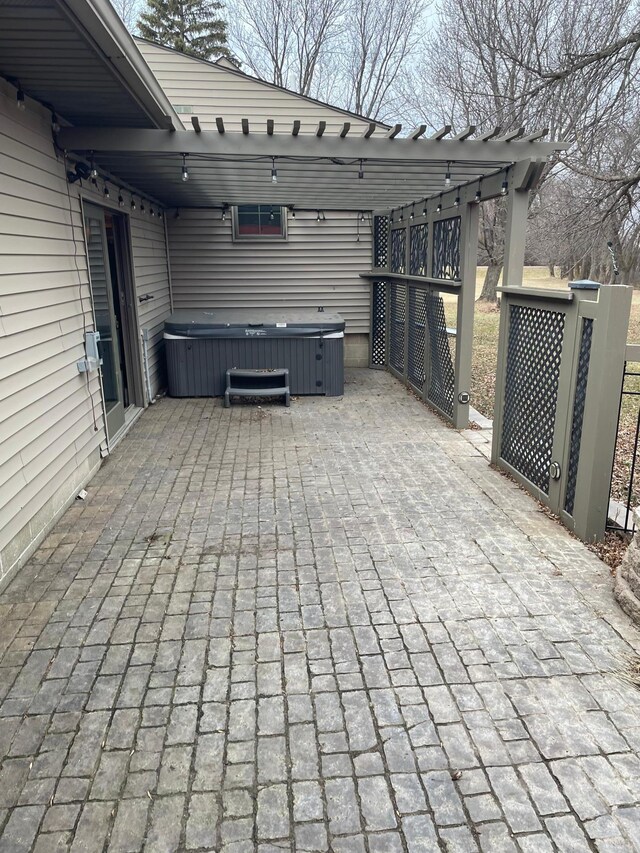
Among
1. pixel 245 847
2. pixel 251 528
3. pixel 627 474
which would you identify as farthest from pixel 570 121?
pixel 245 847

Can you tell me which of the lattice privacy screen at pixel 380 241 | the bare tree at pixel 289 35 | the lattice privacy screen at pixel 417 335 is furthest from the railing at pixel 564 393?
the bare tree at pixel 289 35

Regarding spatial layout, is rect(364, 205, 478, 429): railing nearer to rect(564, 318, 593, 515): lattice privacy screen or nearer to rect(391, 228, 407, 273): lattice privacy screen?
rect(391, 228, 407, 273): lattice privacy screen

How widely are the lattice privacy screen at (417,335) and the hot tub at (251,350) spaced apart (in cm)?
93

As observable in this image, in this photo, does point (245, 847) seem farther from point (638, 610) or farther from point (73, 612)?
point (638, 610)

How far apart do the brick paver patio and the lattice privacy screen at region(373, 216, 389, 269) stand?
17.6ft

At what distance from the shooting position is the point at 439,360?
6.41 metres

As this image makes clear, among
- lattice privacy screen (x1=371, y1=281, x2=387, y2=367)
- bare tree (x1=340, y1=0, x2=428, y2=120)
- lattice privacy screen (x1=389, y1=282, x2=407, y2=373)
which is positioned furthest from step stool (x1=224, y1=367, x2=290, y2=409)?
bare tree (x1=340, y1=0, x2=428, y2=120)

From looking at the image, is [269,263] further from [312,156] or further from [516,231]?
[516,231]

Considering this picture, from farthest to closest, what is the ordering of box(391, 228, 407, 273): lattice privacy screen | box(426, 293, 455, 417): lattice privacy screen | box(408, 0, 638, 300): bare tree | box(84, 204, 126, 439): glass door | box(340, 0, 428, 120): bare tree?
box(340, 0, 428, 120): bare tree
box(408, 0, 638, 300): bare tree
box(391, 228, 407, 273): lattice privacy screen
box(426, 293, 455, 417): lattice privacy screen
box(84, 204, 126, 439): glass door

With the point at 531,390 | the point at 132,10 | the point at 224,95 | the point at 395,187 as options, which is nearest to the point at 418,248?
the point at 395,187

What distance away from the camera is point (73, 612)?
8.98 feet

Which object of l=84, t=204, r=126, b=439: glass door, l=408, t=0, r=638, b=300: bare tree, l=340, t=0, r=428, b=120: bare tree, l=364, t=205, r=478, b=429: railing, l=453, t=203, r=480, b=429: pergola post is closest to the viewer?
l=84, t=204, r=126, b=439: glass door

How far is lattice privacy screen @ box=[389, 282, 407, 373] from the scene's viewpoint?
7.92 m

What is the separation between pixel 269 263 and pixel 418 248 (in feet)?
8.00
